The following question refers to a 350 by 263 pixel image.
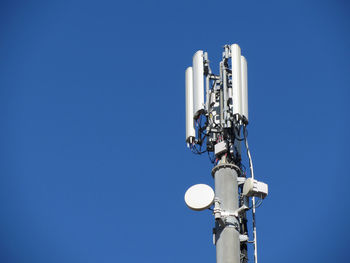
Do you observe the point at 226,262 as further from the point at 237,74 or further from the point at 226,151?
the point at 237,74

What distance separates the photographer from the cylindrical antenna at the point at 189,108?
1936 centimetres

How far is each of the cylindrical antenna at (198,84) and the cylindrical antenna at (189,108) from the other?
0.25m

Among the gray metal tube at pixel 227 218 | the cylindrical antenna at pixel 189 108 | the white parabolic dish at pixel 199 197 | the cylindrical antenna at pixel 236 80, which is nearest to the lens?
the gray metal tube at pixel 227 218

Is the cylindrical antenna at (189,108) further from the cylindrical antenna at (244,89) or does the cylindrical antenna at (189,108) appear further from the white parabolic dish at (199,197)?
the white parabolic dish at (199,197)

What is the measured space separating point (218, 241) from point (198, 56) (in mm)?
5104

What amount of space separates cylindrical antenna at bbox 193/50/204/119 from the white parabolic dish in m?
2.30

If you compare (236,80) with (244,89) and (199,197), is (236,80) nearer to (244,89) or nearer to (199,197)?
(244,89)

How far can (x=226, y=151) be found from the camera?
18.7 metres

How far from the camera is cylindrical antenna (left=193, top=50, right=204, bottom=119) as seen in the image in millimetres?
19219

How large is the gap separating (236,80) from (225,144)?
1632 millimetres

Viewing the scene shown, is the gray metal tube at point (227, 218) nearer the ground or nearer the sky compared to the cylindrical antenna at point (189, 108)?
nearer the ground

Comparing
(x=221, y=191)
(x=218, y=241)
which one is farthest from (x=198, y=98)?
(x=218, y=241)

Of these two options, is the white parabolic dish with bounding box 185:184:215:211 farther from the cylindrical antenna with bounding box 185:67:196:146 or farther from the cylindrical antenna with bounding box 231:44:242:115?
the cylindrical antenna with bounding box 231:44:242:115

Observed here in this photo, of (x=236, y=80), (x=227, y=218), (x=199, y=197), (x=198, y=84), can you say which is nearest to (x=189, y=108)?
(x=198, y=84)
